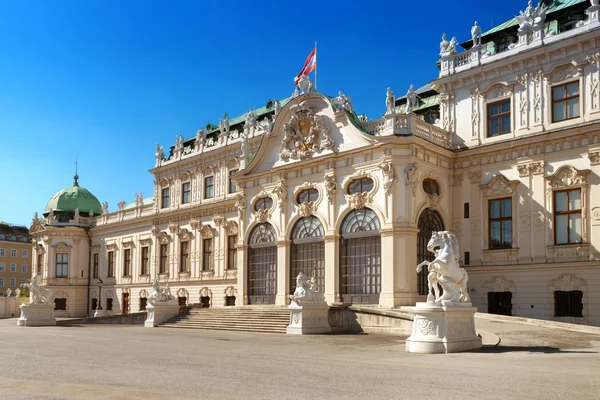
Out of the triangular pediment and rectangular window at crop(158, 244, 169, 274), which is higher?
the triangular pediment

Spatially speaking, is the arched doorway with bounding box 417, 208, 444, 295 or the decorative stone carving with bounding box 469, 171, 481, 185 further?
the decorative stone carving with bounding box 469, 171, 481, 185

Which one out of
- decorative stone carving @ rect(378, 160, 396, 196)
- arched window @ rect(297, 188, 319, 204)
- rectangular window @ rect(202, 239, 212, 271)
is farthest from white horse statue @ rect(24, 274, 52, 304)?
decorative stone carving @ rect(378, 160, 396, 196)

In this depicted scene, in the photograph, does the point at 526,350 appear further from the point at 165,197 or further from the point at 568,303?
the point at 165,197

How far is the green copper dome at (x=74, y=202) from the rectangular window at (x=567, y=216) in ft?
147

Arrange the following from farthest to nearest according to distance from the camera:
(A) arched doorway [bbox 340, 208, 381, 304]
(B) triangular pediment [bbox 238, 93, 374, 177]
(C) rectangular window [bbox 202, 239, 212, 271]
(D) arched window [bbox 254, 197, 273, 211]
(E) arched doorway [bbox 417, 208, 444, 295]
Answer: (C) rectangular window [bbox 202, 239, 212, 271] → (D) arched window [bbox 254, 197, 273, 211] → (B) triangular pediment [bbox 238, 93, 374, 177] → (A) arched doorway [bbox 340, 208, 381, 304] → (E) arched doorway [bbox 417, 208, 444, 295]

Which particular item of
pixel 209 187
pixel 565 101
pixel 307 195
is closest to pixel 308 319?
pixel 307 195

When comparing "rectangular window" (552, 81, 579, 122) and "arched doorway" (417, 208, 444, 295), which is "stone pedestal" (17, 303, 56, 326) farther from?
"rectangular window" (552, 81, 579, 122)

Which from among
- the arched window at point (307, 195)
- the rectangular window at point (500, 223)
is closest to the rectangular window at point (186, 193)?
the arched window at point (307, 195)

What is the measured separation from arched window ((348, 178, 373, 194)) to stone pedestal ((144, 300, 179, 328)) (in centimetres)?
1197

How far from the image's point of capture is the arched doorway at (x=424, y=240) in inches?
1233

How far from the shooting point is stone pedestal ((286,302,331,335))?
2781 cm

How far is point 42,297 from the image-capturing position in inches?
1640

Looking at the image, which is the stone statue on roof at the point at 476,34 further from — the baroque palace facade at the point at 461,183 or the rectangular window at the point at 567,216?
the rectangular window at the point at 567,216

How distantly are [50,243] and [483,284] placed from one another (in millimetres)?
41646
